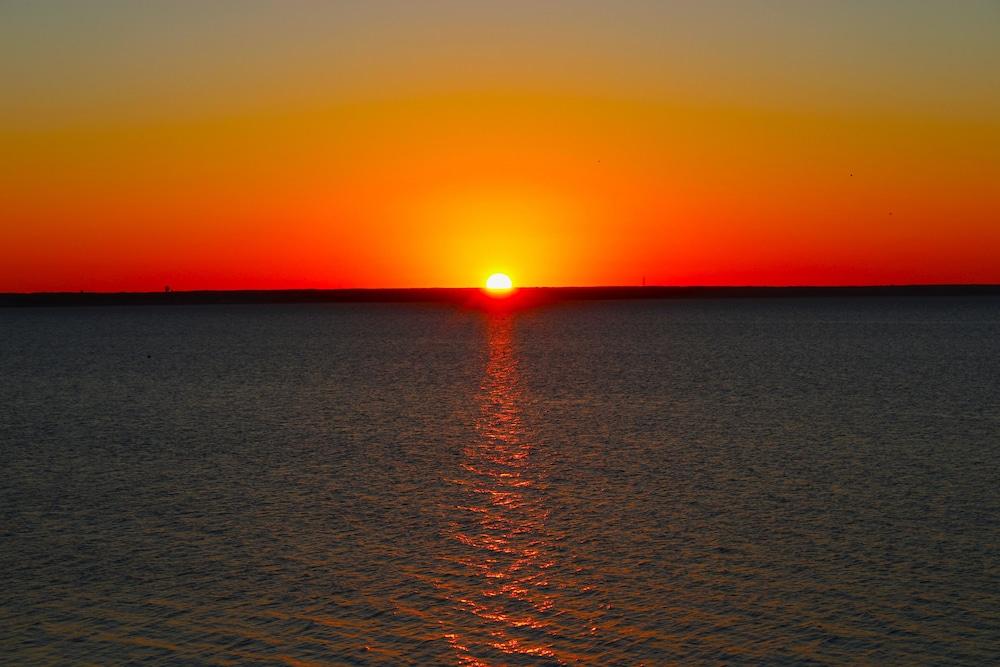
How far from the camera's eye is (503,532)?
63.0 feet

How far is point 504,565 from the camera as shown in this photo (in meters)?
16.9

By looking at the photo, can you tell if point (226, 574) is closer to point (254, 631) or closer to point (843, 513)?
point (254, 631)

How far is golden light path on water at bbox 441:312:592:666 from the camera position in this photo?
13406 millimetres

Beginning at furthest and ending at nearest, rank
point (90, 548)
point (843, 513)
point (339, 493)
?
1. point (339, 493)
2. point (843, 513)
3. point (90, 548)

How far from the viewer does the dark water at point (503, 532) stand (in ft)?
44.6

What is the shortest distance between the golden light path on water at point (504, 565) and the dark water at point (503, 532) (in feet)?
0.19

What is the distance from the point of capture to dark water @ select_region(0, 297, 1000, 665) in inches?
535

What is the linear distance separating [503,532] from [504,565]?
2.33m

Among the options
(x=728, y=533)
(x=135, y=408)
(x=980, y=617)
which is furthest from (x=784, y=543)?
(x=135, y=408)

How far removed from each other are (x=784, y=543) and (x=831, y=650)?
5292mm

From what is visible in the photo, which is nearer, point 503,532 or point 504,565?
point 504,565

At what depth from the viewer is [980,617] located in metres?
14.1

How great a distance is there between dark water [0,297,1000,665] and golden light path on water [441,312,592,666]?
0.19 ft

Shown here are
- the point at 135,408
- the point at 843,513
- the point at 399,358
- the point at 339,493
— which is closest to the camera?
the point at 843,513
